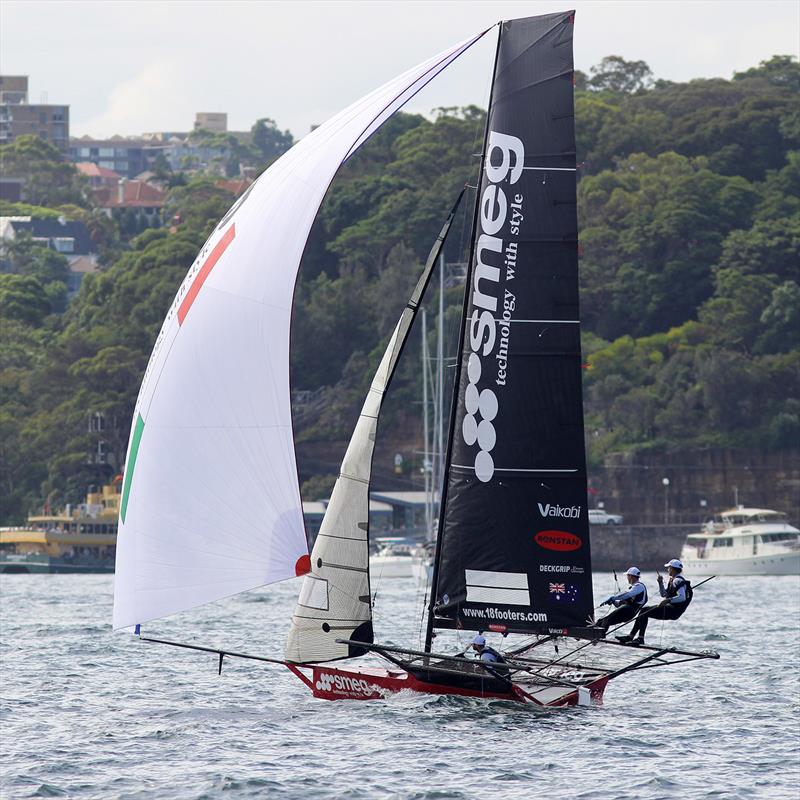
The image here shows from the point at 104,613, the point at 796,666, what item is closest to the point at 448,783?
the point at 796,666

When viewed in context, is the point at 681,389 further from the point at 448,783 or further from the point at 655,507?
the point at 448,783

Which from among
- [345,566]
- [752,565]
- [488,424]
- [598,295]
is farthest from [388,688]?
[598,295]

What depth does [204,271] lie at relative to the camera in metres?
18.1

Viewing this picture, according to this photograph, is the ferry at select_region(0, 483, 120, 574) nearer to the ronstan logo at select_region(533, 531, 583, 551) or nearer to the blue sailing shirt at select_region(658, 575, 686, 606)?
the ronstan logo at select_region(533, 531, 583, 551)

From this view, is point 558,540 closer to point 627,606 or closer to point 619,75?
point 627,606

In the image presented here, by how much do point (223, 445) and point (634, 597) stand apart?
14.5 ft

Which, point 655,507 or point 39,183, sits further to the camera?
point 39,183

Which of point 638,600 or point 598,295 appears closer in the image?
point 638,600

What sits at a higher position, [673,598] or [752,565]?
[752,565]

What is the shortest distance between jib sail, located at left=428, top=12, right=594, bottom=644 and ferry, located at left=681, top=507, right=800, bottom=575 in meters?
42.9

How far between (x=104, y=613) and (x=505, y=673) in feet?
74.5

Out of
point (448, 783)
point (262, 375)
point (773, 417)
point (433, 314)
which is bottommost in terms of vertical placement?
point (448, 783)

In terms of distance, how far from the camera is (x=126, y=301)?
3856 inches

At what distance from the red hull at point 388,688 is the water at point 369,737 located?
133mm
